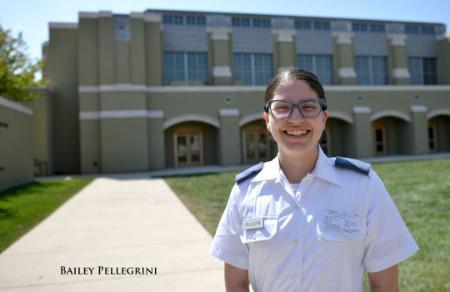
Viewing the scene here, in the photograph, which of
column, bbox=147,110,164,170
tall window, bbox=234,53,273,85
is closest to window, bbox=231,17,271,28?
tall window, bbox=234,53,273,85

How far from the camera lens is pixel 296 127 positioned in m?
1.85

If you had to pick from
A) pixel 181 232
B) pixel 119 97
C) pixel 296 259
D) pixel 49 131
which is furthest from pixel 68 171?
pixel 296 259

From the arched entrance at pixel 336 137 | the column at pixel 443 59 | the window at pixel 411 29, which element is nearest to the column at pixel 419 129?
the arched entrance at pixel 336 137

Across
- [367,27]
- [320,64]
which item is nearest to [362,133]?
[320,64]

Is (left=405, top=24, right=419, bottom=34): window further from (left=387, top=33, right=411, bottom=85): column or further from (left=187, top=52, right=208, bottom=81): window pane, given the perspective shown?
(left=187, top=52, right=208, bottom=81): window pane

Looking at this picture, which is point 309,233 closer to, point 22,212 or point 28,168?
point 22,212

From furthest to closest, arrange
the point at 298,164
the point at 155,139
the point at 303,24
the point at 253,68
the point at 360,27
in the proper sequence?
the point at 360,27, the point at 303,24, the point at 253,68, the point at 155,139, the point at 298,164

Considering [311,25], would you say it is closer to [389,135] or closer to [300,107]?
[389,135]

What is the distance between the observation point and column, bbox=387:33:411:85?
29.0 metres

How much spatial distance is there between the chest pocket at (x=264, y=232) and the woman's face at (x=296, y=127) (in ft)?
1.14

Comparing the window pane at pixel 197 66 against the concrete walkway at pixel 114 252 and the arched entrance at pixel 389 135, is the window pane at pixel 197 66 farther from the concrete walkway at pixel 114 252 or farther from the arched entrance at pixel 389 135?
the concrete walkway at pixel 114 252

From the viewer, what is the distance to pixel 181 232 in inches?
260

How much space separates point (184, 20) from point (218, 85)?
18.1 feet

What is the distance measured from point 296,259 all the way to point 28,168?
17922mm
